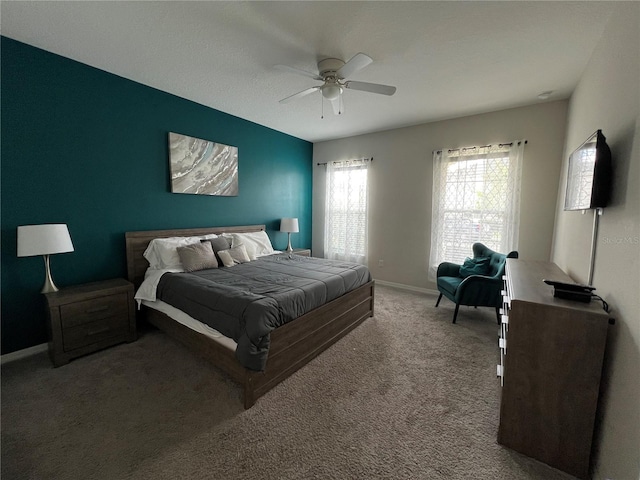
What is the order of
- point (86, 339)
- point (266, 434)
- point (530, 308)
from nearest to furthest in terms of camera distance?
point (530, 308) → point (266, 434) → point (86, 339)

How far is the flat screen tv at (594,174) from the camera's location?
1520 mm

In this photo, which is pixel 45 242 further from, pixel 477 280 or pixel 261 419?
pixel 477 280

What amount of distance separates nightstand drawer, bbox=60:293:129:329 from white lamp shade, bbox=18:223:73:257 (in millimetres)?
497

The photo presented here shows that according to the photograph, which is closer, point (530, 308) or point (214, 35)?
point (530, 308)

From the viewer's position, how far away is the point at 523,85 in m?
2.89

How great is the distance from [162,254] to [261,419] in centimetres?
213

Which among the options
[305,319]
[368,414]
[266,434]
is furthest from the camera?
[305,319]

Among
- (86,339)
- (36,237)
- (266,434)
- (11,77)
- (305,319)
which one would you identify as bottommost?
(266,434)

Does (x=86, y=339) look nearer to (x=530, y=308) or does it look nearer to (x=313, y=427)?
(x=313, y=427)

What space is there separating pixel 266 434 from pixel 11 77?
11.4ft

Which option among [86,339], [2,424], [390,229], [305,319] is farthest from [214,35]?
[390,229]

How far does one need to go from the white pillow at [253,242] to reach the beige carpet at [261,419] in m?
1.53

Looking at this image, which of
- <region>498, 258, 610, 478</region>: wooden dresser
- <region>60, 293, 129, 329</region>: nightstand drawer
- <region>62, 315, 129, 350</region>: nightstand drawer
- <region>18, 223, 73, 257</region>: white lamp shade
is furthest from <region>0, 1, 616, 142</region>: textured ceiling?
<region>62, 315, 129, 350</region>: nightstand drawer

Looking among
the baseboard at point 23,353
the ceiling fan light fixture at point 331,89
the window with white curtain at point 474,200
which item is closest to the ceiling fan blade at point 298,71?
the ceiling fan light fixture at point 331,89
